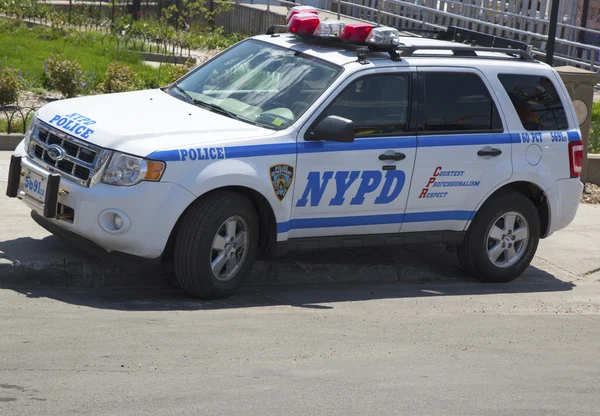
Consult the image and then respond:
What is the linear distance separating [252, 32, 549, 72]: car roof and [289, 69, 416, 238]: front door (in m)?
0.16

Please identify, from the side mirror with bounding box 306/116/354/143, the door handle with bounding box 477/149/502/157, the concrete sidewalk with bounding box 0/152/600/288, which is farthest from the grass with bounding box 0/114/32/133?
the door handle with bounding box 477/149/502/157

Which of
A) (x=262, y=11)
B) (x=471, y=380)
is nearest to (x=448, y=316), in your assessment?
(x=471, y=380)

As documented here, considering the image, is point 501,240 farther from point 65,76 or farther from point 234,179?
point 65,76

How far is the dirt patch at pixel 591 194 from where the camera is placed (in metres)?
12.0

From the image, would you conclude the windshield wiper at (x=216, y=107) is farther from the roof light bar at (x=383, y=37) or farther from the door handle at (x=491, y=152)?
the door handle at (x=491, y=152)

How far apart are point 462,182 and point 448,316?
1.16m

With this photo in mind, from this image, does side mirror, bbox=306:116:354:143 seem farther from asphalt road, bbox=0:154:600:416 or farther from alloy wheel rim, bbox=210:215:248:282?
asphalt road, bbox=0:154:600:416

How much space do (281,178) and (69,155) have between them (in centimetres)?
143

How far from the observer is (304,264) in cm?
827

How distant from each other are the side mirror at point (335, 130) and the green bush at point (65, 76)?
6.38 m

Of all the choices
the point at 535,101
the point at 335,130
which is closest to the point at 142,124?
the point at 335,130

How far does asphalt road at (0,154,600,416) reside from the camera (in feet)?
17.5

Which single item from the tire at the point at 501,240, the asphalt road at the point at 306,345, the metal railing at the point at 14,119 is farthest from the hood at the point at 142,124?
the metal railing at the point at 14,119

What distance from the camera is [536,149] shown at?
8.39 metres
